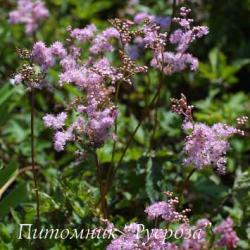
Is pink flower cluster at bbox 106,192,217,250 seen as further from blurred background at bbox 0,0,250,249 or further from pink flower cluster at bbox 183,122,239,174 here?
blurred background at bbox 0,0,250,249

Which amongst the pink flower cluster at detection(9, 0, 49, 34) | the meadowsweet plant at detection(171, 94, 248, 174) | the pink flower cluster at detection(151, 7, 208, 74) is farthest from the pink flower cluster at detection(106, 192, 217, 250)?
the pink flower cluster at detection(9, 0, 49, 34)

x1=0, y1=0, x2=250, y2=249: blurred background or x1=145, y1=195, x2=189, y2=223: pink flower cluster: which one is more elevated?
x1=0, y1=0, x2=250, y2=249: blurred background

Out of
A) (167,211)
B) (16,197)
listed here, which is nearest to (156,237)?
(167,211)

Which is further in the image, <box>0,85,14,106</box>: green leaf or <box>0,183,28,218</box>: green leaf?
<box>0,85,14,106</box>: green leaf

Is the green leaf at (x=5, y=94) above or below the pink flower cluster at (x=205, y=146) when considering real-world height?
above

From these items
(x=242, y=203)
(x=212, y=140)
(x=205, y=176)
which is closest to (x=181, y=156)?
(x=205, y=176)

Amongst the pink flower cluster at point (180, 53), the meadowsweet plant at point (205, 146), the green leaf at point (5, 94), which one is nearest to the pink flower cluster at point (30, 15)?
the green leaf at point (5, 94)

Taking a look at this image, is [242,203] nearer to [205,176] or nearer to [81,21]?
[205,176]

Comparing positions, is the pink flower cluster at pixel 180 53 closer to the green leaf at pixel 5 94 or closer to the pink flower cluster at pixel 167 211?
the pink flower cluster at pixel 167 211
